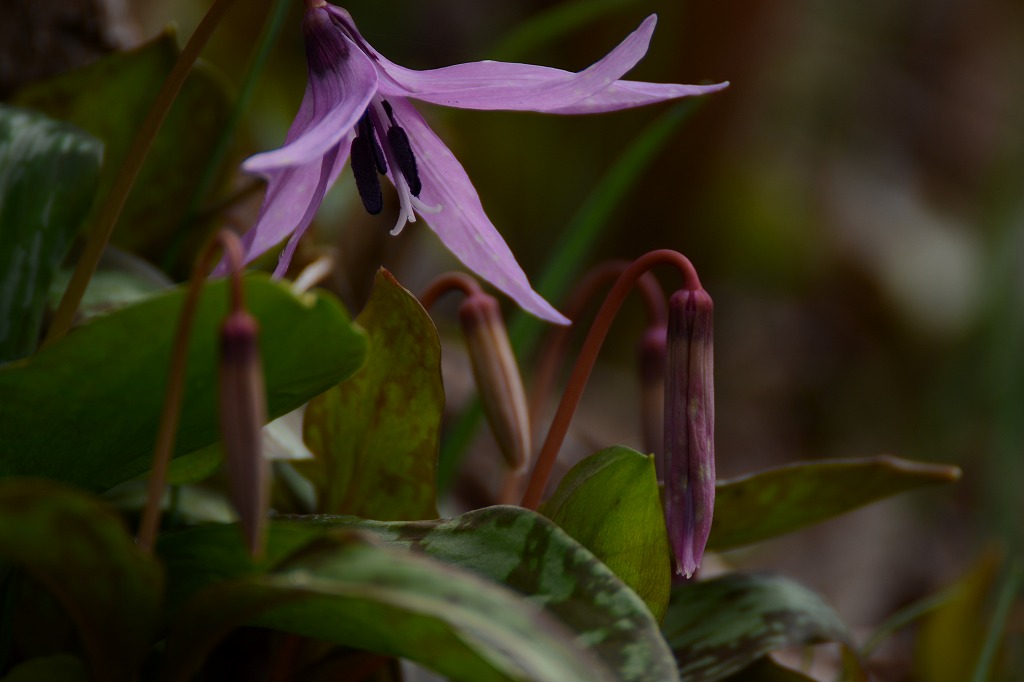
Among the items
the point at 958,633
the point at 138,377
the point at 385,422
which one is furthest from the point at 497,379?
the point at 958,633

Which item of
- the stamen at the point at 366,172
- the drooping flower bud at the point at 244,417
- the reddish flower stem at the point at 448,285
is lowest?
the reddish flower stem at the point at 448,285

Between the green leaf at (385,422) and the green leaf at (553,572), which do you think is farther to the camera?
the green leaf at (385,422)

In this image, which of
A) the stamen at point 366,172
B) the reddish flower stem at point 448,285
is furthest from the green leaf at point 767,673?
the stamen at point 366,172

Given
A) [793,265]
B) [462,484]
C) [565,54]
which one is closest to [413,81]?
[462,484]

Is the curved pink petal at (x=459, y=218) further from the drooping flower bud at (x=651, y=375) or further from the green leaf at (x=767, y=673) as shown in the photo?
the green leaf at (x=767, y=673)

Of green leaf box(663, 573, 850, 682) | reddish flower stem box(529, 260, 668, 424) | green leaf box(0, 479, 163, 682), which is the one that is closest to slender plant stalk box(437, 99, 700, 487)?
reddish flower stem box(529, 260, 668, 424)

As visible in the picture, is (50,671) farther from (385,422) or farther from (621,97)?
(621,97)
